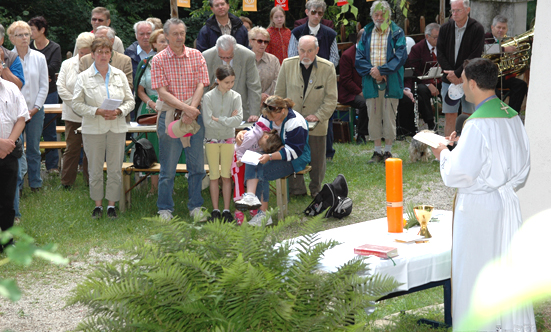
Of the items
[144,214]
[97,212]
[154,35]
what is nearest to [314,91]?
[154,35]

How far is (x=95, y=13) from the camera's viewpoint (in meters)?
9.59

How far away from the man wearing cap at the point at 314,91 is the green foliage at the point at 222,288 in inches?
214

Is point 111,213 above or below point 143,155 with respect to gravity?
below

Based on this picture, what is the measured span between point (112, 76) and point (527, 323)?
5.31 metres

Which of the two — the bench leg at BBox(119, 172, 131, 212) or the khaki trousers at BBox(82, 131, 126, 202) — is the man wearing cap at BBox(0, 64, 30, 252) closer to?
the khaki trousers at BBox(82, 131, 126, 202)

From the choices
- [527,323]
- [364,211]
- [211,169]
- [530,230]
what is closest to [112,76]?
[211,169]

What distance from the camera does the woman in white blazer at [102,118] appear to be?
722 centimetres

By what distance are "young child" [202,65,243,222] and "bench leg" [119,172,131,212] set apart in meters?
1.17

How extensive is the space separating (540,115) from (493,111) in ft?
5.27

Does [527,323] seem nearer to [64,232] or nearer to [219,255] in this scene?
[219,255]

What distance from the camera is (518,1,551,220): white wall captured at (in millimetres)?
5012

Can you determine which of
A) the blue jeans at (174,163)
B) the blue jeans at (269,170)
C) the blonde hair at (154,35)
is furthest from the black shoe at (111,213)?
the blonde hair at (154,35)

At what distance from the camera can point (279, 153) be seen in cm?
692

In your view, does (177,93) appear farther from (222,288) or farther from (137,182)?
(222,288)
